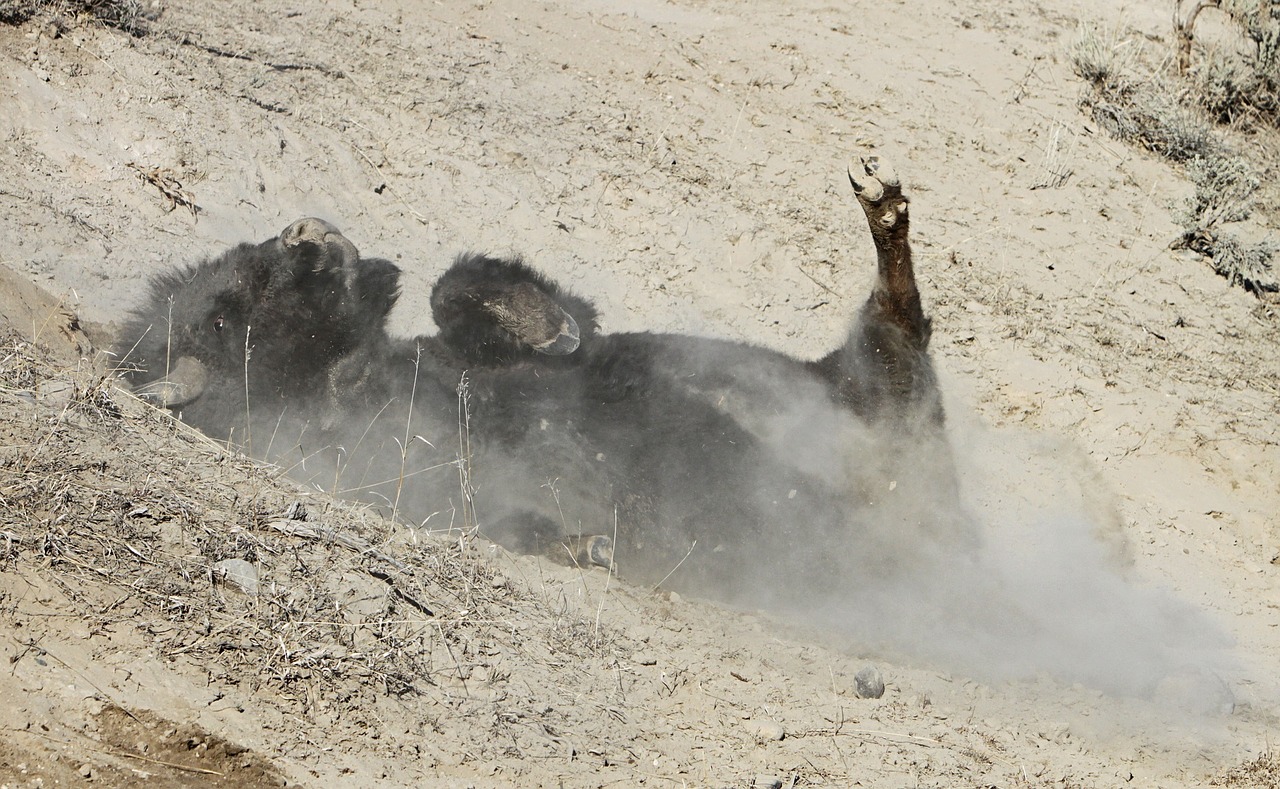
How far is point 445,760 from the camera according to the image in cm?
301

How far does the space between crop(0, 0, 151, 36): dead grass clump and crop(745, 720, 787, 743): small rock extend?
5211 mm

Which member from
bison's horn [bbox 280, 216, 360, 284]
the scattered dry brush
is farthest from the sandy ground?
bison's horn [bbox 280, 216, 360, 284]

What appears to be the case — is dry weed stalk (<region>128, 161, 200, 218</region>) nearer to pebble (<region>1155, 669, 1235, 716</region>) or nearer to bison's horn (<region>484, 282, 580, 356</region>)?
bison's horn (<region>484, 282, 580, 356</region>)

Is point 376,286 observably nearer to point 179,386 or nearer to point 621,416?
point 179,386

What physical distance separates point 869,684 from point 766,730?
2.28 ft

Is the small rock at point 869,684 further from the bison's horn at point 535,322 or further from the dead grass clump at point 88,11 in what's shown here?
the dead grass clump at point 88,11

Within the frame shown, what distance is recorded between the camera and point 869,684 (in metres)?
4.02

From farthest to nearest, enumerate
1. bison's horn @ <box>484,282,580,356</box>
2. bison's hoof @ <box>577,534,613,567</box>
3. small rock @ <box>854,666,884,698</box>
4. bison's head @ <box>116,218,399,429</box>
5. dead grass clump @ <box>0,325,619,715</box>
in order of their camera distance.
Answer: bison's horn @ <box>484,282,580,356</box>
bison's head @ <box>116,218,399,429</box>
bison's hoof @ <box>577,534,613,567</box>
small rock @ <box>854,666,884,698</box>
dead grass clump @ <box>0,325,619,715</box>

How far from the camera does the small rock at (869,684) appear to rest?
4016mm

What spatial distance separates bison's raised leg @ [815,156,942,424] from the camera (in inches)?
182

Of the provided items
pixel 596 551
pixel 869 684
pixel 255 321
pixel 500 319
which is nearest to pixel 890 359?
pixel 869 684

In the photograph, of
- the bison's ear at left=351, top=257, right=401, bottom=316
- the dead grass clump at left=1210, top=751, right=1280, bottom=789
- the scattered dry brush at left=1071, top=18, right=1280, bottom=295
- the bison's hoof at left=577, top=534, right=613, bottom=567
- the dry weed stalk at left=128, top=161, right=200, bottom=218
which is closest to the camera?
the dead grass clump at left=1210, top=751, right=1280, bottom=789

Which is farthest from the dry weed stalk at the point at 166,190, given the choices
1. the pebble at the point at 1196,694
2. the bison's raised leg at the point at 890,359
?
the pebble at the point at 1196,694

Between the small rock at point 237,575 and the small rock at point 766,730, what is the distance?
1.82 meters
